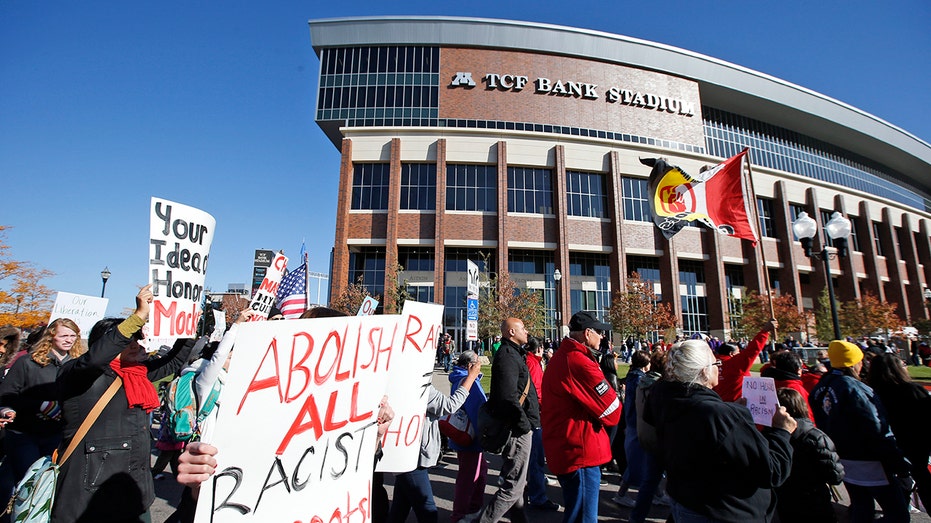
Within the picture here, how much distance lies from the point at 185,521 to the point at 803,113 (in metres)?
57.8

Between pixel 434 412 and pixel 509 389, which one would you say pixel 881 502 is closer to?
pixel 509 389

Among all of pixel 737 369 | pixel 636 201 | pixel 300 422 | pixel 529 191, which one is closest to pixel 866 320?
pixel 636 201

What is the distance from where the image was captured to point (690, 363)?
2.64 metres

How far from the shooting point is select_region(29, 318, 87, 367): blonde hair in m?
3.85

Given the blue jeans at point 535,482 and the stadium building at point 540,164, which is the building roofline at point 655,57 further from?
the blue jeans at point 535,482

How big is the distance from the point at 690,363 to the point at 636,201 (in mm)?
36605

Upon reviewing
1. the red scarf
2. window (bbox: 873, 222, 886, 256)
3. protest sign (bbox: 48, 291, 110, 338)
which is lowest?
the red scarf

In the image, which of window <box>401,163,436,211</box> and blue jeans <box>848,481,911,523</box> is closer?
blue jeans <box>848,481,911,523</box>

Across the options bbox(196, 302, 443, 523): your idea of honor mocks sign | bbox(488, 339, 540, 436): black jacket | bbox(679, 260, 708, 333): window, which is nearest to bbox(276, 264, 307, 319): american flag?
bbox(488, 339, 540, 436): black jacket

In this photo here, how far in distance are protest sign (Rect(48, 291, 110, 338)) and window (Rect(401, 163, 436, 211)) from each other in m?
26.9

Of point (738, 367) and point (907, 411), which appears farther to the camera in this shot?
point (738, 367)

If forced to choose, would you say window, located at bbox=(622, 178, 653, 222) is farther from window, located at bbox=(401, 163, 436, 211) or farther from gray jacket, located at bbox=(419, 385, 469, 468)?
gray jacket, located at bbox=(419, 385, 469, 468)

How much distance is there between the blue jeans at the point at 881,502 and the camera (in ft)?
12.1

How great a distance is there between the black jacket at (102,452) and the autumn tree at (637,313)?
31074mm
